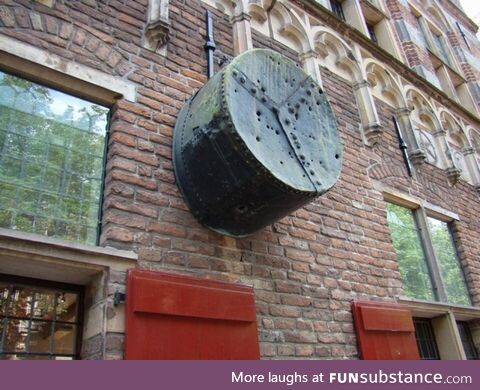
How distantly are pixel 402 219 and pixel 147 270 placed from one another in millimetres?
3257

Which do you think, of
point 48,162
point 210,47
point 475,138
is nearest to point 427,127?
point 475,138

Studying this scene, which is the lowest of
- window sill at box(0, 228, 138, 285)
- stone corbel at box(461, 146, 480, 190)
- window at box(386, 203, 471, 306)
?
window sill at box(0, 228, 138, 285)

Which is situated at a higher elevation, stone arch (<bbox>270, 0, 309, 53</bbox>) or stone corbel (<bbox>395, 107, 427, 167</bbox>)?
stone arch (<bbox>270, 0, 309, 53</bbox>)

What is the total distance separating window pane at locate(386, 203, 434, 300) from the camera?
4.42m

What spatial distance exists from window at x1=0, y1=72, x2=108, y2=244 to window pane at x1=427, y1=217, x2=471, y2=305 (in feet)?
12.3

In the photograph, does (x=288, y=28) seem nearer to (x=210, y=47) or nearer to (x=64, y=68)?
(x=210, y=47)

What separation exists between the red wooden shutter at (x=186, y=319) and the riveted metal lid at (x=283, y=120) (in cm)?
77

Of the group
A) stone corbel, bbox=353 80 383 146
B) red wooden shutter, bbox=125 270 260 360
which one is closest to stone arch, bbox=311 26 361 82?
stone corbel, bbox=353 80 383 146

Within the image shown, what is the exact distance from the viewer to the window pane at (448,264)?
4.90 metres

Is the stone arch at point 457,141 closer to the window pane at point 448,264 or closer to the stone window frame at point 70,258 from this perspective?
the window pane at point 448,264

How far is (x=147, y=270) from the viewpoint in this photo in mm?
2441

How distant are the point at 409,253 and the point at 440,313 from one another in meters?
0.64

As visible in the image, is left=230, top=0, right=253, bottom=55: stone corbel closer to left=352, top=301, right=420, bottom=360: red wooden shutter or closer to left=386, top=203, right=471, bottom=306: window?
left=386, top=203, right=471, bottom=306: window
